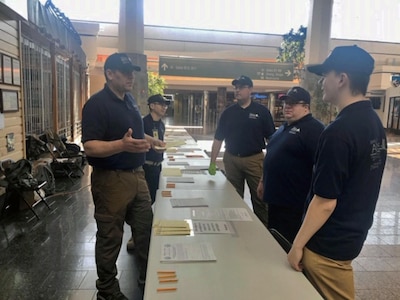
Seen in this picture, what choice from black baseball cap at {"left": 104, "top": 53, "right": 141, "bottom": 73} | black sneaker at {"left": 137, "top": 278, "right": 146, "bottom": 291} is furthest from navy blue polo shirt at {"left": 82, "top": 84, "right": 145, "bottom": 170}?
black sneaker at {"left": 137, "top": 278, "right": 146, "bottom": 291}

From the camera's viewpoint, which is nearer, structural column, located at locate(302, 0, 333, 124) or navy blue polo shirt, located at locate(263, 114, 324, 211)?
navy blue polo shirt, located at locate(263, 114, 324, 211)

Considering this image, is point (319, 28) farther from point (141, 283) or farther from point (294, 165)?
point (141, 283)

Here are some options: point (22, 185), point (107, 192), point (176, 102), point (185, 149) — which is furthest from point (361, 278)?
point (176, 102)

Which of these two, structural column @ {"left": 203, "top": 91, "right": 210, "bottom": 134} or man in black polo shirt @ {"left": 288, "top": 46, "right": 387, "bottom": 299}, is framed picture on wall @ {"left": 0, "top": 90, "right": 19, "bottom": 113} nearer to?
man in black polo shirt @ {"left": 288, "top": 46, "right": 387, "bottom": 299}

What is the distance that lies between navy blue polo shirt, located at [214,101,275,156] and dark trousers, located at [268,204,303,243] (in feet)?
3.62

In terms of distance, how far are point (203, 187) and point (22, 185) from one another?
8.48ft

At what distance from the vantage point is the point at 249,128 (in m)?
3.43

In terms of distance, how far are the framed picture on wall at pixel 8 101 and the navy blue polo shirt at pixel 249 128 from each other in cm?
304

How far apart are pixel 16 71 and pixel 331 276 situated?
503 centimetres

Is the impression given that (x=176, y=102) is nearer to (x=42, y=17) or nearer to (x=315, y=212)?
(x=42, y=17)

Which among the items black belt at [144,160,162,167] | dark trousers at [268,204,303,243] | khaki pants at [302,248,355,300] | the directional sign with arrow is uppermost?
the directional sign with arrow

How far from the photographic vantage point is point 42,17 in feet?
20.0

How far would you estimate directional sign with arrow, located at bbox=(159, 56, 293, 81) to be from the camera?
25.5 ft

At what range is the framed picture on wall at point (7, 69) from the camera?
444 centimetres
